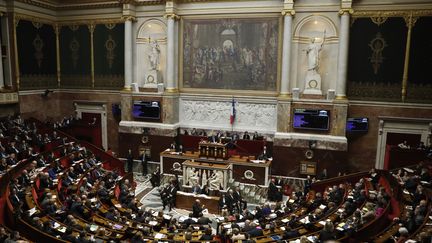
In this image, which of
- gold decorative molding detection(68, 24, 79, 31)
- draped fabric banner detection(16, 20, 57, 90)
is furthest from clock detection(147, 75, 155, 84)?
draped fabric banner detection(16, 20, 57, 90)

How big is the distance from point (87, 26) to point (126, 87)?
5.98 metres

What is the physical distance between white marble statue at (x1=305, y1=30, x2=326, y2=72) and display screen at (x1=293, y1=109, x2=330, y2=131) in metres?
2.79

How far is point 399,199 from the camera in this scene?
14016mm

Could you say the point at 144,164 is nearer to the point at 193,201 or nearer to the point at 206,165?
the point at 206,165

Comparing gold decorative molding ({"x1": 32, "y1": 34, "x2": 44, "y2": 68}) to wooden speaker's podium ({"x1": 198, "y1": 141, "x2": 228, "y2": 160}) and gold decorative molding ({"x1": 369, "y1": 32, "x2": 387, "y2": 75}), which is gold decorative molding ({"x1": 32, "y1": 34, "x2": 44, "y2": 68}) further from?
gold decorative molding ({"x1": 369, "y1": 32, "x2": 387, "y2": 75})

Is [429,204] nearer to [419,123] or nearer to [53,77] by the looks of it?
[419,123]

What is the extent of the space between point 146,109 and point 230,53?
7021 millimetres

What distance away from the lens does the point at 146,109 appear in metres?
24.6

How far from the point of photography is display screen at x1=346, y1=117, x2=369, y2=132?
21.2m

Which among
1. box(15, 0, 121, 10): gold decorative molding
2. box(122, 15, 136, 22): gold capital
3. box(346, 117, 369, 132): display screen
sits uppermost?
box(15, 0, 121, 10): gold decorative molding

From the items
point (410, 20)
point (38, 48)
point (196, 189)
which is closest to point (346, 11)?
point (410, 20)

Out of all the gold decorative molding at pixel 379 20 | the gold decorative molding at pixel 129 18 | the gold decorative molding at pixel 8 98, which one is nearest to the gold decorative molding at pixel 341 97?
the gold decorative molding at pixel 379 20

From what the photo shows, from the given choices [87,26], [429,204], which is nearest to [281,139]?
[429,204]

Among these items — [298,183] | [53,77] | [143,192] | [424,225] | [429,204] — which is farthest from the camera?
[53,77]
